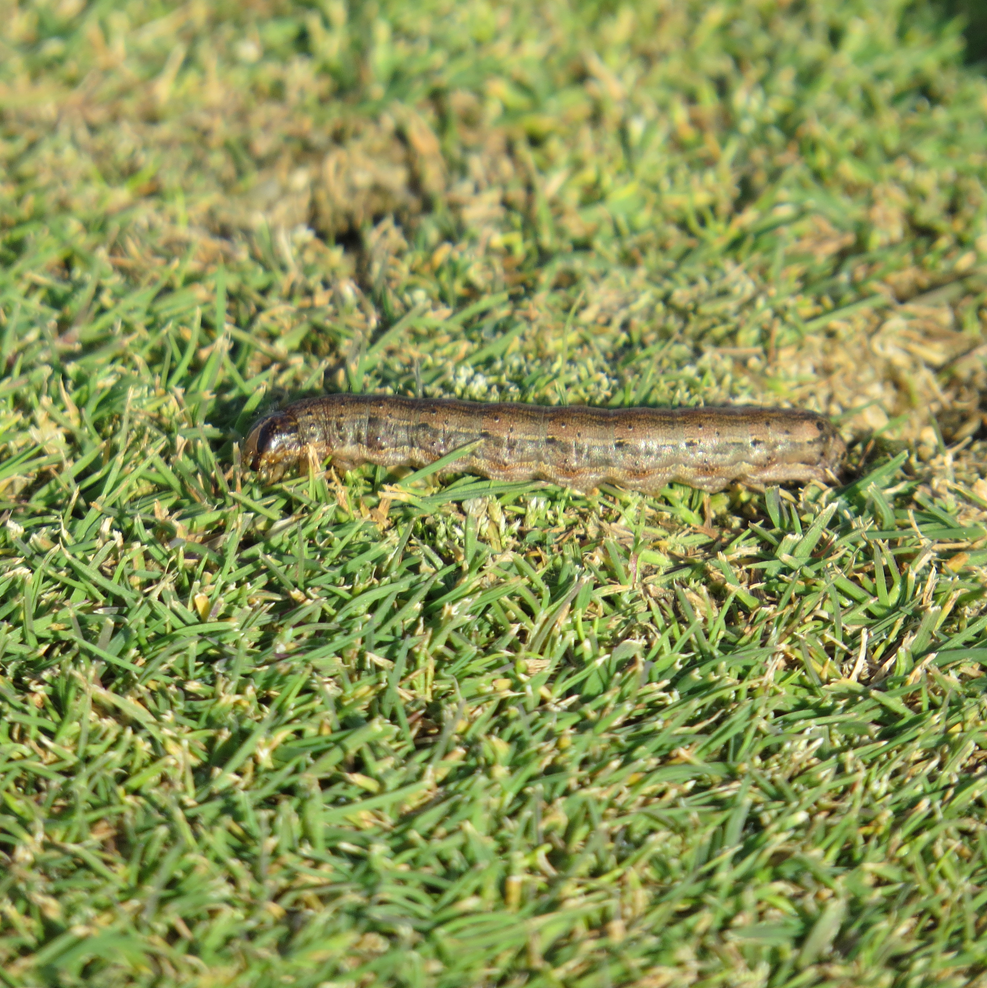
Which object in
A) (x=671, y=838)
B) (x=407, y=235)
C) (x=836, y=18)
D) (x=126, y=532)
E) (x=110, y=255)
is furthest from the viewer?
(x=836, y=18)

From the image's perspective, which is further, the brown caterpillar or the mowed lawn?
the brown caterpillar

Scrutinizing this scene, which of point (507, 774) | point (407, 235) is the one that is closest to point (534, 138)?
point (407, 235)

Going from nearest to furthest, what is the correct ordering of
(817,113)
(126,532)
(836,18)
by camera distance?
(126,532) → (817,113) → (836,18)

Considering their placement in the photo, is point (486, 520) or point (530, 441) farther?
point (530, 441)

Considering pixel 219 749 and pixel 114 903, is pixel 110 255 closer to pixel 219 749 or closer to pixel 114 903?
pixel 219 749
